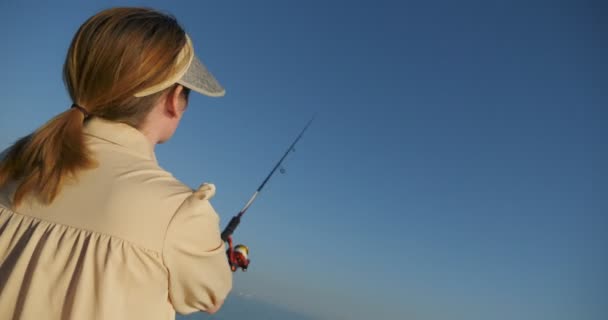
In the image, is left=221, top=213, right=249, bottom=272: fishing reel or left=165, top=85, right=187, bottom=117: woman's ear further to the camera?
left=221, top=213, right=249, bottom=272: fishing reel

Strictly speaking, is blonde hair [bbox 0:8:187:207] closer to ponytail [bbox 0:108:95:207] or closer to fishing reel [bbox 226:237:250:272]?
ponytail [bbox 0:108:95:207]

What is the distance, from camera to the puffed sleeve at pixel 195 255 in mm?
1295

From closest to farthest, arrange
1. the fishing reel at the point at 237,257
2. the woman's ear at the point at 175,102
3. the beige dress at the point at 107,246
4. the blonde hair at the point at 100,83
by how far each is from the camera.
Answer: the beige dress at the point at 107,246
the blonde hair at the point at 100,83
the woman's ear at the point at 175,102
the fishing reel at the point at 237,257

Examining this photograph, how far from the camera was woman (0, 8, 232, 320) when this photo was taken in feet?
4.09

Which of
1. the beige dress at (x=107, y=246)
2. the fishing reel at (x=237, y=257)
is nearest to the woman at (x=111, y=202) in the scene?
the beige dress at (x=107, y=246)

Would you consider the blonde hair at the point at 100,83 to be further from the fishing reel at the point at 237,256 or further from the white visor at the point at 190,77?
the fishing reel at the point at 237,256

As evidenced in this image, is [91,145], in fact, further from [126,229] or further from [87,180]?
[126,229]

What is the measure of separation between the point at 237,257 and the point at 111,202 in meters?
2.14

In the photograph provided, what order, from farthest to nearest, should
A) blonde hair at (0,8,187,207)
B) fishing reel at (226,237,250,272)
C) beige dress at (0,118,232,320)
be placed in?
fishing reel at (226,237,250,272), blonde hair at (0,8,187,207), beige dress at (0,118,232,320)

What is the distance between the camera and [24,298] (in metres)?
1.26

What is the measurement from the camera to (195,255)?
1337mm

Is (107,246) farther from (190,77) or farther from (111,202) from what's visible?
(190,77)

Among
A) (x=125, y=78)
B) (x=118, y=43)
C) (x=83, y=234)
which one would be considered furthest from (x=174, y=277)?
(x=118, y=43)

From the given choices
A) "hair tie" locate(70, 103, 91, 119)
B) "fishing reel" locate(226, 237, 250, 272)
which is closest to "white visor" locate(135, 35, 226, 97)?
"hair tie" locate(70, 103, 91, 119)
